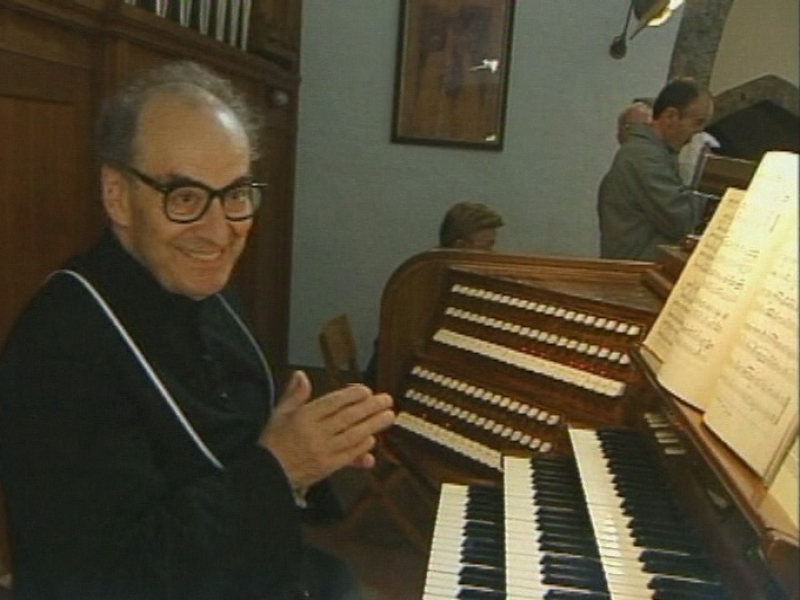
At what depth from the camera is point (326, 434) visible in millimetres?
1341

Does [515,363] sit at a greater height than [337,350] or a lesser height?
greater

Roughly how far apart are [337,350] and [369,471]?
45 cm

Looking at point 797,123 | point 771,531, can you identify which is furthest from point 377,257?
point 771,531

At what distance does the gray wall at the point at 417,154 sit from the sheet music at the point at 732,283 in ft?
11.6

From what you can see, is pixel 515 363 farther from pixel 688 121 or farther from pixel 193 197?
pixel 688 121

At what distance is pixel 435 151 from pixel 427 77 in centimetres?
38

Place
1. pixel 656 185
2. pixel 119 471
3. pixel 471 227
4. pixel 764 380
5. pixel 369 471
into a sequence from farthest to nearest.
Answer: pixel 471 227 < pixel 656 185 < pixel 369 471 < pixel 119 471 < pixel 764 380

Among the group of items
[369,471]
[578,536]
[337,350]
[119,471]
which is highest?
[119,471]

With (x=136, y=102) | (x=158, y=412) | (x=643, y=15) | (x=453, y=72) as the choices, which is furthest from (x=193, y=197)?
(x=453, y=72)

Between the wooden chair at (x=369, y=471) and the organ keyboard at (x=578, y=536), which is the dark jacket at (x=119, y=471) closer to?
the organ keyboard at (x=578, y=536)

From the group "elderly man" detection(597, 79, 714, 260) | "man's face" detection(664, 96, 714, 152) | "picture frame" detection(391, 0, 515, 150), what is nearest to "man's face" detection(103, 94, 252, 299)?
"elderly man" detection(597, 79, 714, 260)

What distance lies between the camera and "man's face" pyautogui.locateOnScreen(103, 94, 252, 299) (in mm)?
1350

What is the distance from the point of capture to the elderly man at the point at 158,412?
1.20 m

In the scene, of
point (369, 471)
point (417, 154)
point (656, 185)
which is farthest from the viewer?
point (417, 154)
